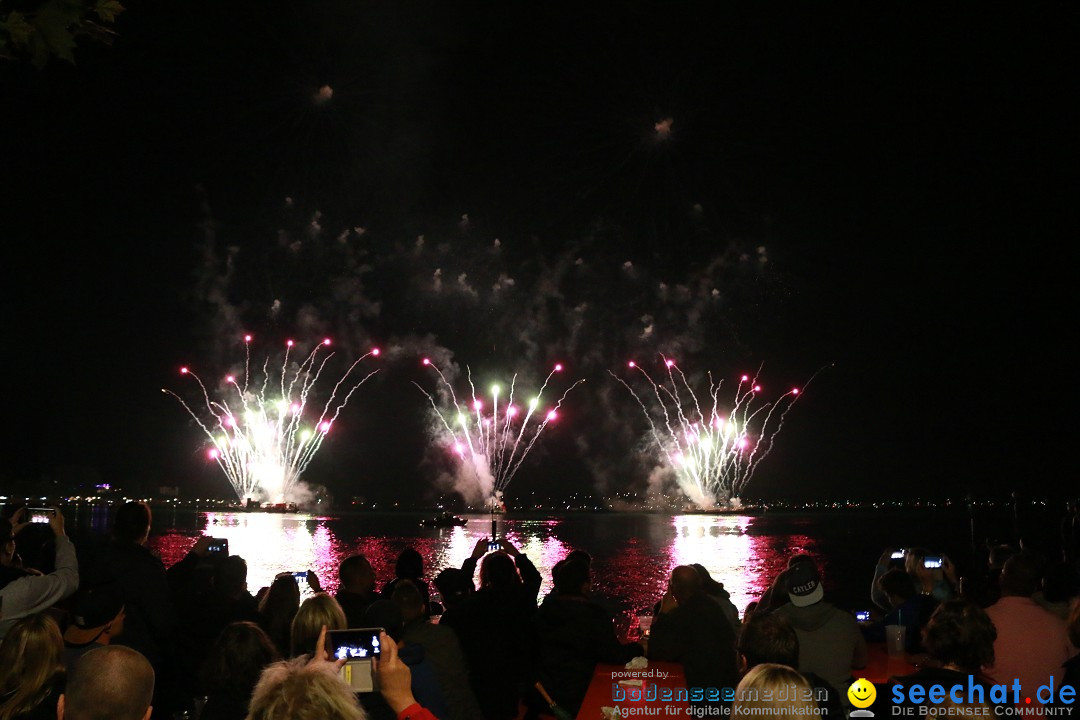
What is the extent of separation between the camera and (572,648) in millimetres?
6453

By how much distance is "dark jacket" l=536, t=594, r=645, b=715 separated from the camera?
640 cm

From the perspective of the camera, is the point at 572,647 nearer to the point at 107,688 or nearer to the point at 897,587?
the point at 107,688

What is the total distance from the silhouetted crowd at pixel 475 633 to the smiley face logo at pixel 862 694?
140 millimetres

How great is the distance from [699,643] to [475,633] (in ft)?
5.60

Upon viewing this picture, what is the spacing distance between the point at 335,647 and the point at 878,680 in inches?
179

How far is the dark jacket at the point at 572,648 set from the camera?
252 inches

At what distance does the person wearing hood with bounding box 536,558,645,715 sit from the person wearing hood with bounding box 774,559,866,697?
1.35 m

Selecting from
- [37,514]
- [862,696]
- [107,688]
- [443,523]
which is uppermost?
[37,514]

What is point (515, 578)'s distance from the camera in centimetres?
702

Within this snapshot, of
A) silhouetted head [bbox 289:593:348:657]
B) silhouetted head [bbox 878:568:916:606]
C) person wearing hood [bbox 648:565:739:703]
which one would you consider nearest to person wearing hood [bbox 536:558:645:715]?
person wearing hood [bbox 648:565:739:703]

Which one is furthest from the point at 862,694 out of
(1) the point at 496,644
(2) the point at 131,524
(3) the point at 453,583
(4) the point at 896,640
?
(2) the point at 131,524

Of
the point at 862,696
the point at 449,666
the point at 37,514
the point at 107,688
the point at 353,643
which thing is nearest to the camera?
the point at 107,688

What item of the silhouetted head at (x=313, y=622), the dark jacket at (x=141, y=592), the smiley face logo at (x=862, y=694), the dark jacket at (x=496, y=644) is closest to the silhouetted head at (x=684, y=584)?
the dark jacket at (x=496, y=644)

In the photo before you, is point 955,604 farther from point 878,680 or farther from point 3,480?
point 3,480
